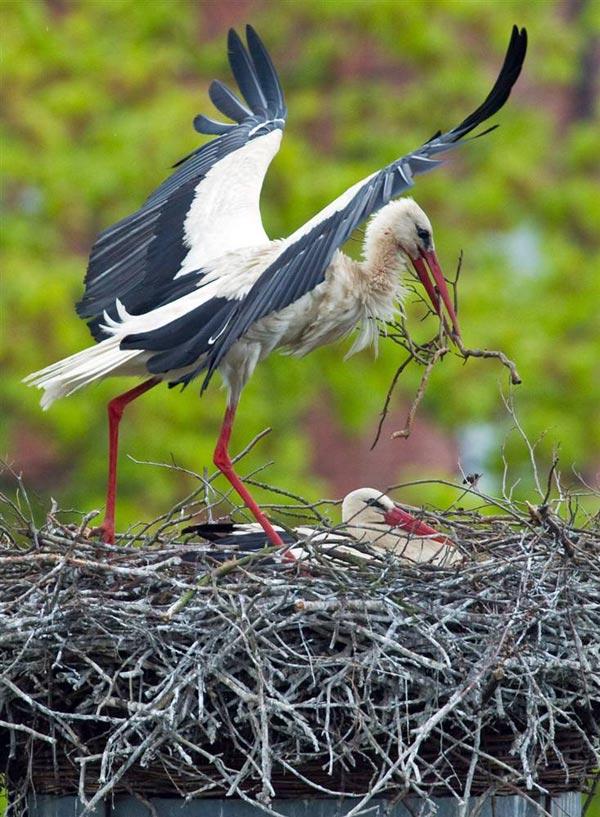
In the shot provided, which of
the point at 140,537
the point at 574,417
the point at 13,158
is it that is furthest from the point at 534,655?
the point at 574,417

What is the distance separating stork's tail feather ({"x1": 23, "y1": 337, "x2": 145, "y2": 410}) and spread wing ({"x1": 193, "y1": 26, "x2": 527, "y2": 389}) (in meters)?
0.38

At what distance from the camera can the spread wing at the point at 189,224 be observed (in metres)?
7.21

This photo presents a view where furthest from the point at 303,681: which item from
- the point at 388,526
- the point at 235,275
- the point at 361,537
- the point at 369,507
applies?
the point at 235,275

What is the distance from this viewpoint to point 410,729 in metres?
5.27

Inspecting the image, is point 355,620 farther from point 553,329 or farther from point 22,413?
point 553,329

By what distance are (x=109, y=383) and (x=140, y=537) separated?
6.70 metres

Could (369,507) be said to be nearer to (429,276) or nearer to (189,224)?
(429,276)

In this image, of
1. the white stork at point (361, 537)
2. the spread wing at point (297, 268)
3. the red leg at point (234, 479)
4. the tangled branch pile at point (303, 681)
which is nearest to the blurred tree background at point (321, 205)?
the red leg at point (234, 479)

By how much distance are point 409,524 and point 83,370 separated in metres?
1.26

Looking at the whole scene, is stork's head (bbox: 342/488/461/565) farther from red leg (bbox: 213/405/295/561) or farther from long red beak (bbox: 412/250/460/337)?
long red beak (bbox: 412/250/460/337)

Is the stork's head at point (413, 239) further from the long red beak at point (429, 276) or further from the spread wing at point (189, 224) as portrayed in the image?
the spread wing at point (189, 224)

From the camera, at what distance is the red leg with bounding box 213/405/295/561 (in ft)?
21.4

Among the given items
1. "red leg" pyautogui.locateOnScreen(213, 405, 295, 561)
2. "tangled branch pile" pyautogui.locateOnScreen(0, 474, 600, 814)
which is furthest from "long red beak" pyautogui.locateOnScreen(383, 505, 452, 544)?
"tangled branch pile" pyautogui.locateOnScreen(0, 474, 600, 814)

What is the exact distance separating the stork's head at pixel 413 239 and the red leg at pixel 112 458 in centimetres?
102
